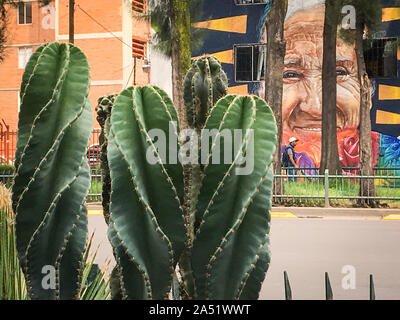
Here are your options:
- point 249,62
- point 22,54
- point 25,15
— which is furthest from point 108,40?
point 249,62

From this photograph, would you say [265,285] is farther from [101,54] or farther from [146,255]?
[101,54]

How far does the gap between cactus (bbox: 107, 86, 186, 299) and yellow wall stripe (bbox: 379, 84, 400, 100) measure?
82.8 feet

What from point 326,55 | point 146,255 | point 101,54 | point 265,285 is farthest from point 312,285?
point 101,54

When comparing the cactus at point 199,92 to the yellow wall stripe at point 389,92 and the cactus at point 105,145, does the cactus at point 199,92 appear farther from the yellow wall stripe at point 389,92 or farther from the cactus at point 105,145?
the yellow wall stripe at point 389,92

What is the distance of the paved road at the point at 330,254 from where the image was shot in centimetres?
755

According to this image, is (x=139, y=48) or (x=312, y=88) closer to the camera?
(x=312, y=88)

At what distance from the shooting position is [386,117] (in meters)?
26.8

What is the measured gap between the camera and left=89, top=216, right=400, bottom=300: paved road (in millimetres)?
7547

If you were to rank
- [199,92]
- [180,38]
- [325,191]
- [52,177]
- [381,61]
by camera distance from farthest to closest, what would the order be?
[381,61] → [180,38] → [325,191] → [199,92] → [52,177]

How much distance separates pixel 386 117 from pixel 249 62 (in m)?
6.06

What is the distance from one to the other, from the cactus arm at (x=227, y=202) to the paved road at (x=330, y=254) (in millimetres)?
3689

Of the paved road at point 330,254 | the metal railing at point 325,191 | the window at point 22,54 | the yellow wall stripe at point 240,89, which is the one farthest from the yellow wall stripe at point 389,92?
the window at point 22,54

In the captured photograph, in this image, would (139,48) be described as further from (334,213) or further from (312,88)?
(334,213)
